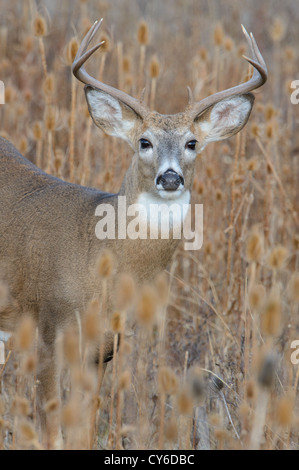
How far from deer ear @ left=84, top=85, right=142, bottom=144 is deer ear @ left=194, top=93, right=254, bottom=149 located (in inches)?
13.9

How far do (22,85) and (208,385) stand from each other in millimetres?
4466

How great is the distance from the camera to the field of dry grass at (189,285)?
7.98ft

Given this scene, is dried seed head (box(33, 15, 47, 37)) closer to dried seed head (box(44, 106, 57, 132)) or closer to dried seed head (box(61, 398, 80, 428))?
dried seed head (box(44, 106, 57, 132))

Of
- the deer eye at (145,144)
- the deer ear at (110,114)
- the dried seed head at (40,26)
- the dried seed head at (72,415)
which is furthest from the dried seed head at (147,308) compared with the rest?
the dried seed head at (40,26)

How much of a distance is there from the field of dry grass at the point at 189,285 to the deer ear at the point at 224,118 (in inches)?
16.9

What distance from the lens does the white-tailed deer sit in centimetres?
364

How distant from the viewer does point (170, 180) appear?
136 inches

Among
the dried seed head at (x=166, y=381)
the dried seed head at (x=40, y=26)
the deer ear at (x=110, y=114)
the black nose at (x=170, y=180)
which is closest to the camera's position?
the dried seed head at (x=166, y=381)

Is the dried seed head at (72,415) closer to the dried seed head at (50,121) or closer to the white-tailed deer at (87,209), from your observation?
the white-tailed deer at (87,209)

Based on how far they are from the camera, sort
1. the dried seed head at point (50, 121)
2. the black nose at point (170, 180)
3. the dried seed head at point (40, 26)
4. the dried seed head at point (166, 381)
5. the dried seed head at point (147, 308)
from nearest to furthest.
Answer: the dried seed head at point (147, 308), the dried seed head at point (166, 381), the black nose at point (170, 180), the dried seed head at point (40, 26), the dried seed head at point (50, 121)

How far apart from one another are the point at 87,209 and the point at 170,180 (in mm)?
610

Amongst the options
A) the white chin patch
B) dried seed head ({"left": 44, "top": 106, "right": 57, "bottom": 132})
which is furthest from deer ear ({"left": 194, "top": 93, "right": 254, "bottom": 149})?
dried seed head ({"left": 44, "top": 106, "right": 57, "bottom": 132})

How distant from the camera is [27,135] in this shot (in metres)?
6.45
